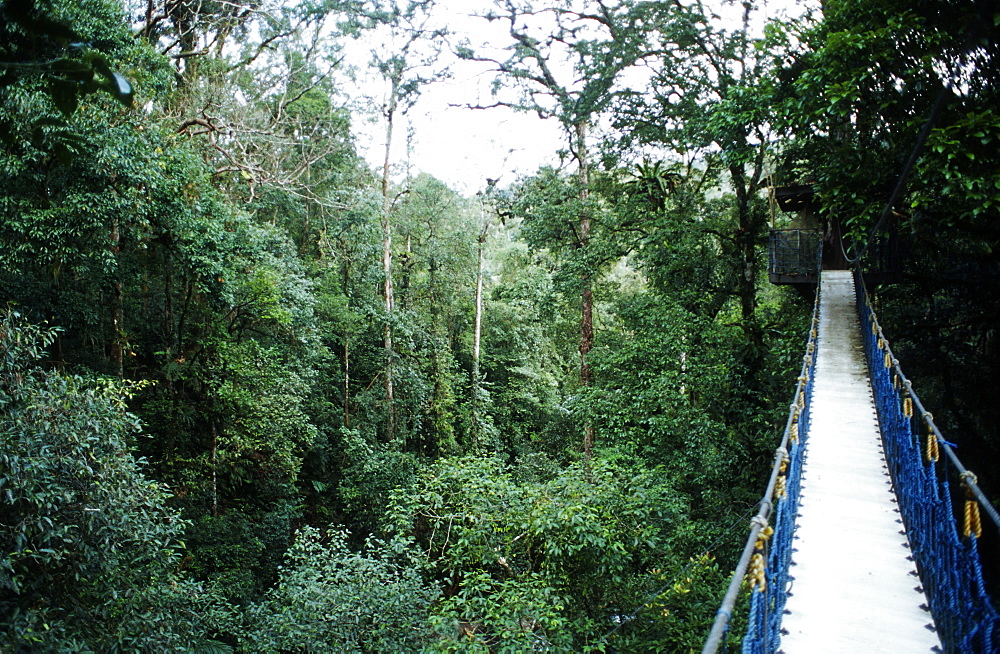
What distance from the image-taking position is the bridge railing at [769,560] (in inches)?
65.9

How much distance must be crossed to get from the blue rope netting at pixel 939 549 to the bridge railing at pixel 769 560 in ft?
1.67

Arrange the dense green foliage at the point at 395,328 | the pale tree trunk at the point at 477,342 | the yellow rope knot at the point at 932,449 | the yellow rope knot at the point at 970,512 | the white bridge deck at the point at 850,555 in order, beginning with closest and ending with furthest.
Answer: the yellow rope knot at the point at 970,512 < the white bridge deck at the point at 850,555 < the yellow rope knot at the point at 932,449 < the dense green foliage at the point at 395,328 < the pale tree trunk at the point at 477,342

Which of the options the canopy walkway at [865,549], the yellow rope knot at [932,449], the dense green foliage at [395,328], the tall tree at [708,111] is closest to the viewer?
the canopy walkway at [865,549]

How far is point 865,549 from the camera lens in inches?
110

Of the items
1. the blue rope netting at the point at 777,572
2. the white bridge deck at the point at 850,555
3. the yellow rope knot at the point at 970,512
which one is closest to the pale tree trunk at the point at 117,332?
the blue rope netting at the point at 777,572

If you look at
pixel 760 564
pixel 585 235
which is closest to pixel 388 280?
pixel 585 235

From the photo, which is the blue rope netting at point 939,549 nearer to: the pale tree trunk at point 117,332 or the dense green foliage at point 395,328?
the dense green foliage at point 395,328

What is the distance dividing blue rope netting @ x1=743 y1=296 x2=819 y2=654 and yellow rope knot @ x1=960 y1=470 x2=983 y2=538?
0.64m

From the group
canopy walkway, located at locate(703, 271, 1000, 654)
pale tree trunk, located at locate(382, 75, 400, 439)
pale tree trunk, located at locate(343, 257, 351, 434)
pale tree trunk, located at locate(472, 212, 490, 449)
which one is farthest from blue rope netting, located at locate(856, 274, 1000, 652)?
pale tree trunk, located at locate(472, 212, 490, 449)

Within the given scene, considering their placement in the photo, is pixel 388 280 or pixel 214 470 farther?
pixel 388 280

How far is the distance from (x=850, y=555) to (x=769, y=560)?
709mm

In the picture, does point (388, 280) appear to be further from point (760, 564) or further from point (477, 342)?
point (760, 564)

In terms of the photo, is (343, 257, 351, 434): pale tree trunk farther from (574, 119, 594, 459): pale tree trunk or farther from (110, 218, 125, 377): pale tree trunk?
(574, 119, 594, 459): pale tree trunk

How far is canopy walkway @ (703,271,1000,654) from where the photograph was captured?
199 cm
